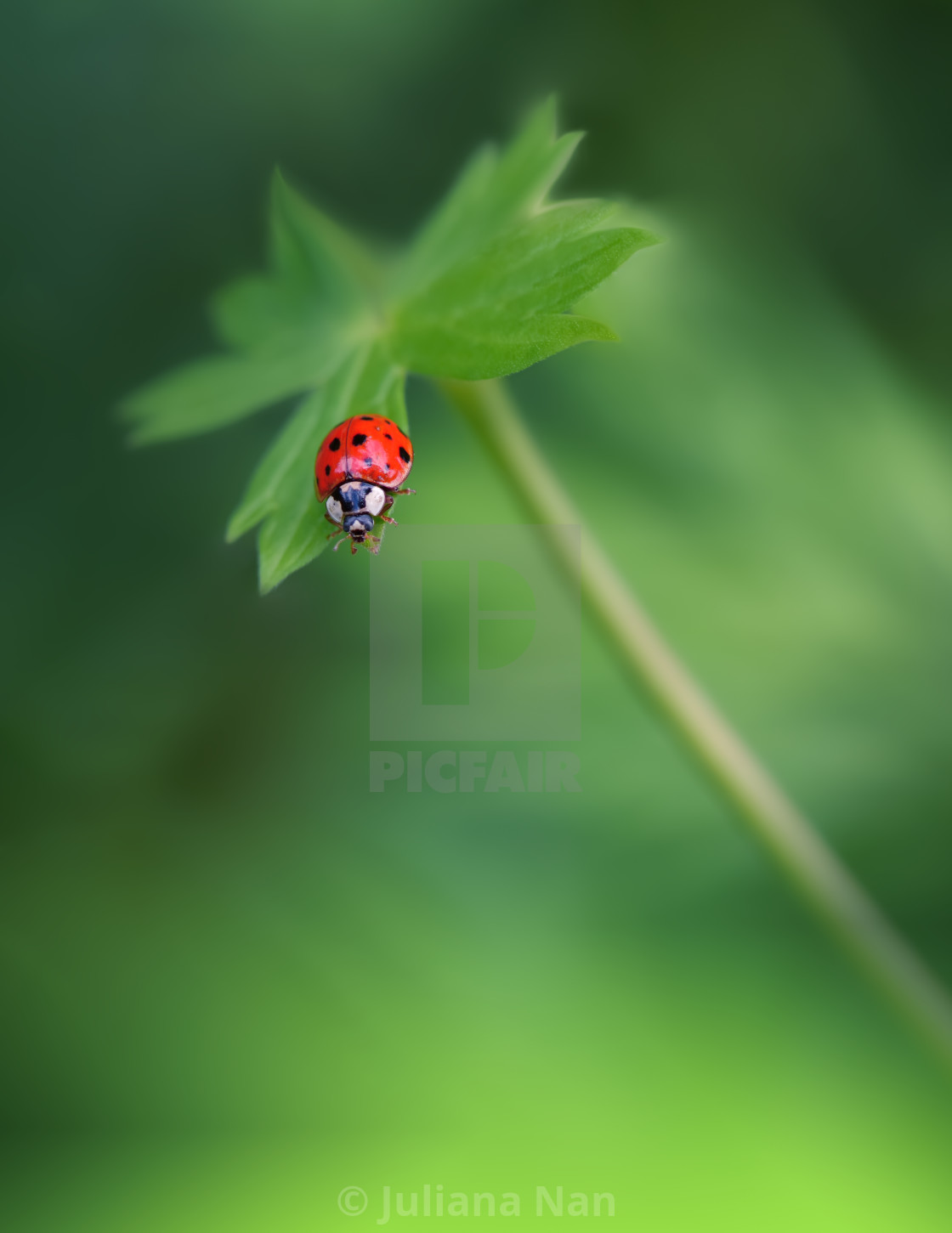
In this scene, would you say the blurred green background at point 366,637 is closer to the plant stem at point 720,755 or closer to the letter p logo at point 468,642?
the letter p logo at point 468,642

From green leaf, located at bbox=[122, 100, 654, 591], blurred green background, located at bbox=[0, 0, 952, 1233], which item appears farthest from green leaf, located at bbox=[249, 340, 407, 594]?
blurred green background, located at bbox=[0, 0, 952, 1233]

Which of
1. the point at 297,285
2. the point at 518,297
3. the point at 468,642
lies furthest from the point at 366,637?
the point at 518,297

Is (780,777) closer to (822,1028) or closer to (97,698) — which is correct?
(822,1028)

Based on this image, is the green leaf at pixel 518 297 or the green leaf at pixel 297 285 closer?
the green leaf at pixel 518 297

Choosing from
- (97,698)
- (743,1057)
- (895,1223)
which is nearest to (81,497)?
(97,698)

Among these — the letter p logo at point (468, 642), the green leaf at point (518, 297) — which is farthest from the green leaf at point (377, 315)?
the letter p logo at point (468, 642)

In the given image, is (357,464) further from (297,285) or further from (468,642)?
(468,642)

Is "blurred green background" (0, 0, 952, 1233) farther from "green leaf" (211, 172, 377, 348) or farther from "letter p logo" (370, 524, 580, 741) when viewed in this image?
"green leaf" (211, 172, 377, 348)
